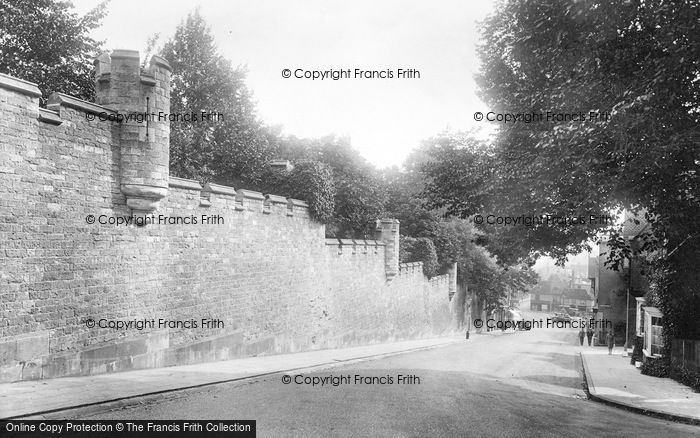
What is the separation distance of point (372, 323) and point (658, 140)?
16.9 m

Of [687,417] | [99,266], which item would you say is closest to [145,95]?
[99,266]

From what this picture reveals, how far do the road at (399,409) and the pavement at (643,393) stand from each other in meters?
0.36

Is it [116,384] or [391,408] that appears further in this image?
[116,384]

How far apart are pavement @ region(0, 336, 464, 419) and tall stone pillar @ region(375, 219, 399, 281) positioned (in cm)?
1168

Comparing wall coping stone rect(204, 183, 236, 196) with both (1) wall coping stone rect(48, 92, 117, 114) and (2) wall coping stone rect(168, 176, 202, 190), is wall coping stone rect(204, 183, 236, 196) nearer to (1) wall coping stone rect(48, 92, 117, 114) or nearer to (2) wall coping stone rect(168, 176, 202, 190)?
(2) wall coping stone rect(168, 176, 202, 190)

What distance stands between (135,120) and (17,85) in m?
2.56

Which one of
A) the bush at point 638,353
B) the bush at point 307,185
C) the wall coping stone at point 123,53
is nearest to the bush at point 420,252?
the bush at point 638,353

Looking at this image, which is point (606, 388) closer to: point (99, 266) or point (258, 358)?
point (258, 358)

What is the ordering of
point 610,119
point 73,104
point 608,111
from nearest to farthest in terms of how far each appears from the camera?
point 73,104 → point 610,119 → point 608,111

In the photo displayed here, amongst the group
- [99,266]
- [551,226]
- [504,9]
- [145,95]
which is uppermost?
[504,9]

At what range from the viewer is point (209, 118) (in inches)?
1148

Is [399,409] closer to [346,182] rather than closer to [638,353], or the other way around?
[638,353]

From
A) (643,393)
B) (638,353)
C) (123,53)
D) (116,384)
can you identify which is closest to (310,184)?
(123,53)

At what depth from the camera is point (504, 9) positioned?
17047mm
